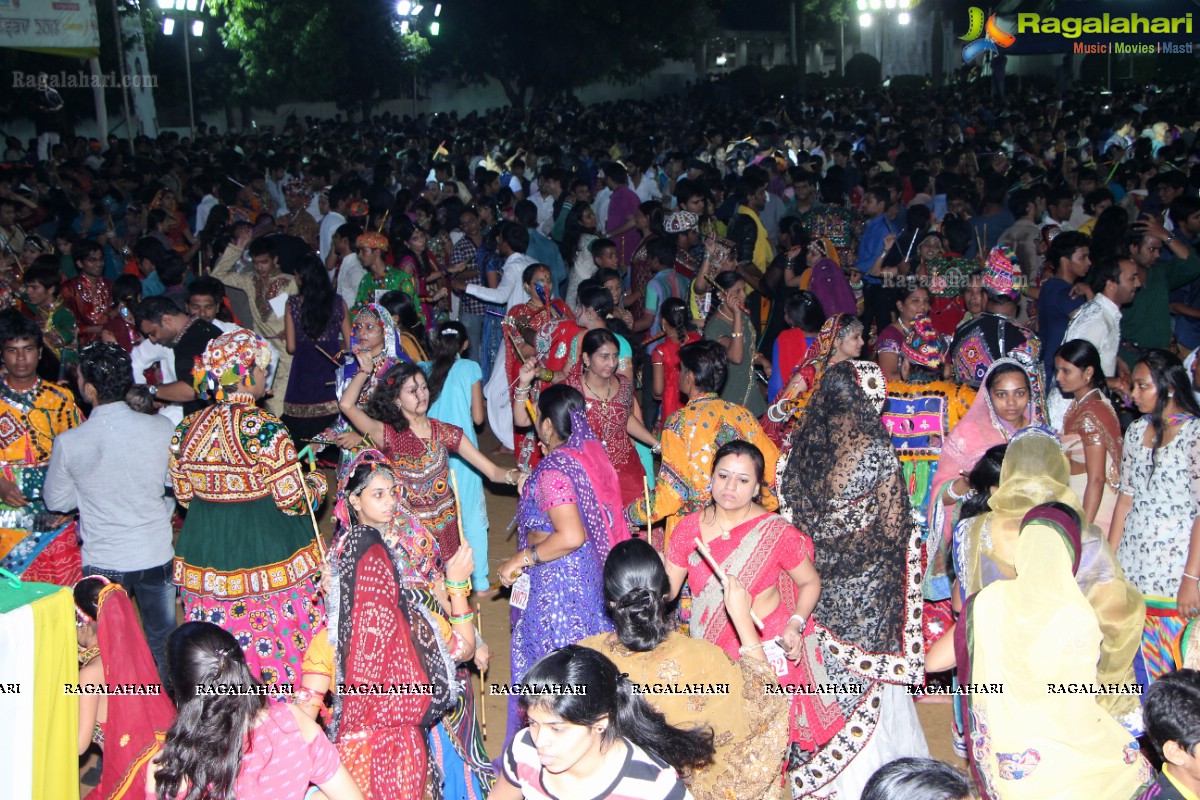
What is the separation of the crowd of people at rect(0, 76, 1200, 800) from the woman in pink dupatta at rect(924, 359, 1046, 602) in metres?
0.02

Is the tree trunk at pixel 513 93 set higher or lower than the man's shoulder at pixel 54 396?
higher

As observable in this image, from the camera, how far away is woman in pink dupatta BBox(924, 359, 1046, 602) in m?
4.68

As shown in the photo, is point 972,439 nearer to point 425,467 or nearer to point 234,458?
point 425,467

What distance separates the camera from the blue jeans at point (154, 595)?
456 centimetres

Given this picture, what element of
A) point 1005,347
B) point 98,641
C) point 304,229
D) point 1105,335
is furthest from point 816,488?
point 304,229

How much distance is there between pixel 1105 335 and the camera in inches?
233

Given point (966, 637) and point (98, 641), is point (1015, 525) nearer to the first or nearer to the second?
point (966, 637)

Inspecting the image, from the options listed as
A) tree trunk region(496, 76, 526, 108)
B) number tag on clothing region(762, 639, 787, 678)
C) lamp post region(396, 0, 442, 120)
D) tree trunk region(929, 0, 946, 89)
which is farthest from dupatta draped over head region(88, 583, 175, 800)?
tree trunk region(929, 0, 946, 89)

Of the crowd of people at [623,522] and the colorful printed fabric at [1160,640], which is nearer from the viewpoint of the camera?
the crowd of people at [623,522]

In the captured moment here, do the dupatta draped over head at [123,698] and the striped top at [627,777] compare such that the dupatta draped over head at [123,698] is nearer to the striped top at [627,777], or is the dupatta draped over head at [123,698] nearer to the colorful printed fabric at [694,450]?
the striped top at [627,777]

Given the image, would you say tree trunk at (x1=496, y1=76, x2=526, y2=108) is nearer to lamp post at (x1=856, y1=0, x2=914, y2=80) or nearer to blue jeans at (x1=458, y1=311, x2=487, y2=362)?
lamp post at (x1=856, y1=0, x2=914, y2=80)

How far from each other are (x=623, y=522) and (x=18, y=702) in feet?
7.12

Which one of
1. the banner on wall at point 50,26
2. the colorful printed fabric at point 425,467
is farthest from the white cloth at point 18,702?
the banner on wall at point 50,26

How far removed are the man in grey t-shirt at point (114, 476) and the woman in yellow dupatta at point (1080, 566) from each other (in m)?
3.08
